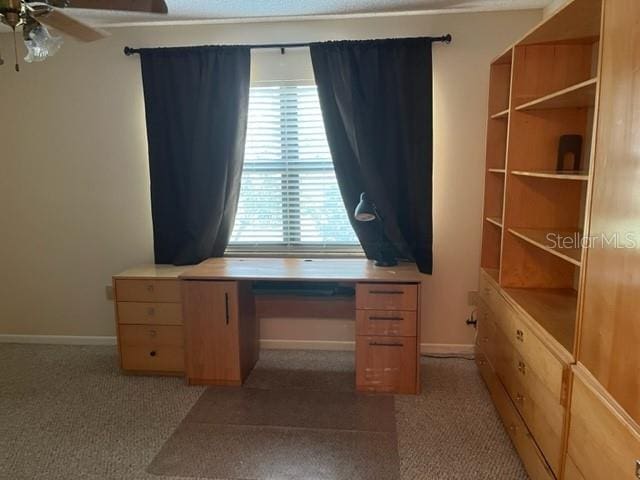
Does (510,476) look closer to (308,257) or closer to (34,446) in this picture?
(308,257)

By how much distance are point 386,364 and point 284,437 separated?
745mm

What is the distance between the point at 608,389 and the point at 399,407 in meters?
1.39

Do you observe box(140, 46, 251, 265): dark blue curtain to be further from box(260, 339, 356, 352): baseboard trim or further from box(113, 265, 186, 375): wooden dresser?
box(260, 339, 356, 352): baseboard trim

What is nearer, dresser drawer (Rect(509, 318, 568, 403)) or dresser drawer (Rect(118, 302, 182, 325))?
dresser drawer (Rect(509, 318, 568, 403))

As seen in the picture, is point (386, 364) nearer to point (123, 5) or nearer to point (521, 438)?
point (521, 438)

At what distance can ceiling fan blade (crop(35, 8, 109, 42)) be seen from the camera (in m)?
1.68

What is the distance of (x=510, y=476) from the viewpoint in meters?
2.02

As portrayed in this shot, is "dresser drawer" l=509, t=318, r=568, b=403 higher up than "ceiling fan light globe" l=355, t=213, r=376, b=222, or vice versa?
"ceiling fan light globe" l=355, t=213, r=376, b=222

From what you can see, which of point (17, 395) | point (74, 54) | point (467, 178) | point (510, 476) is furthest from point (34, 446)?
point (467, 178)

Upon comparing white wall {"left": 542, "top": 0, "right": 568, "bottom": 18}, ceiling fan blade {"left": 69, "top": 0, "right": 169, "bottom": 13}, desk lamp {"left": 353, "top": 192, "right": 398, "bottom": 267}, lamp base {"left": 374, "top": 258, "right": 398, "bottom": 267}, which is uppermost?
white wall {"left": 542, "top": 0, "right": 568, "bottom": 18}

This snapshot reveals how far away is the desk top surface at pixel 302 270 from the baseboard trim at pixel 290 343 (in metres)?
0.68

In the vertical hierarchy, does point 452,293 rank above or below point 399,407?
above

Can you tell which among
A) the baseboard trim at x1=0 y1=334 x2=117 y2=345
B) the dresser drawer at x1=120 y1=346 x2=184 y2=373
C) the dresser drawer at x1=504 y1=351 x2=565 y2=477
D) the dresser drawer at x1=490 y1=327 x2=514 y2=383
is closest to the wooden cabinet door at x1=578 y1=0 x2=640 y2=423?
the dresser drawer at x1=504 y1=351 x2=565 y2=477

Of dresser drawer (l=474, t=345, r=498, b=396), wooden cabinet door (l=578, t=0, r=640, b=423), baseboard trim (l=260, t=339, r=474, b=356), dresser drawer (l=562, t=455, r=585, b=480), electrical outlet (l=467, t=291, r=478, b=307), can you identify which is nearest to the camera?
wooden cabinet door (l=578, t=0, r=640, b=423)
